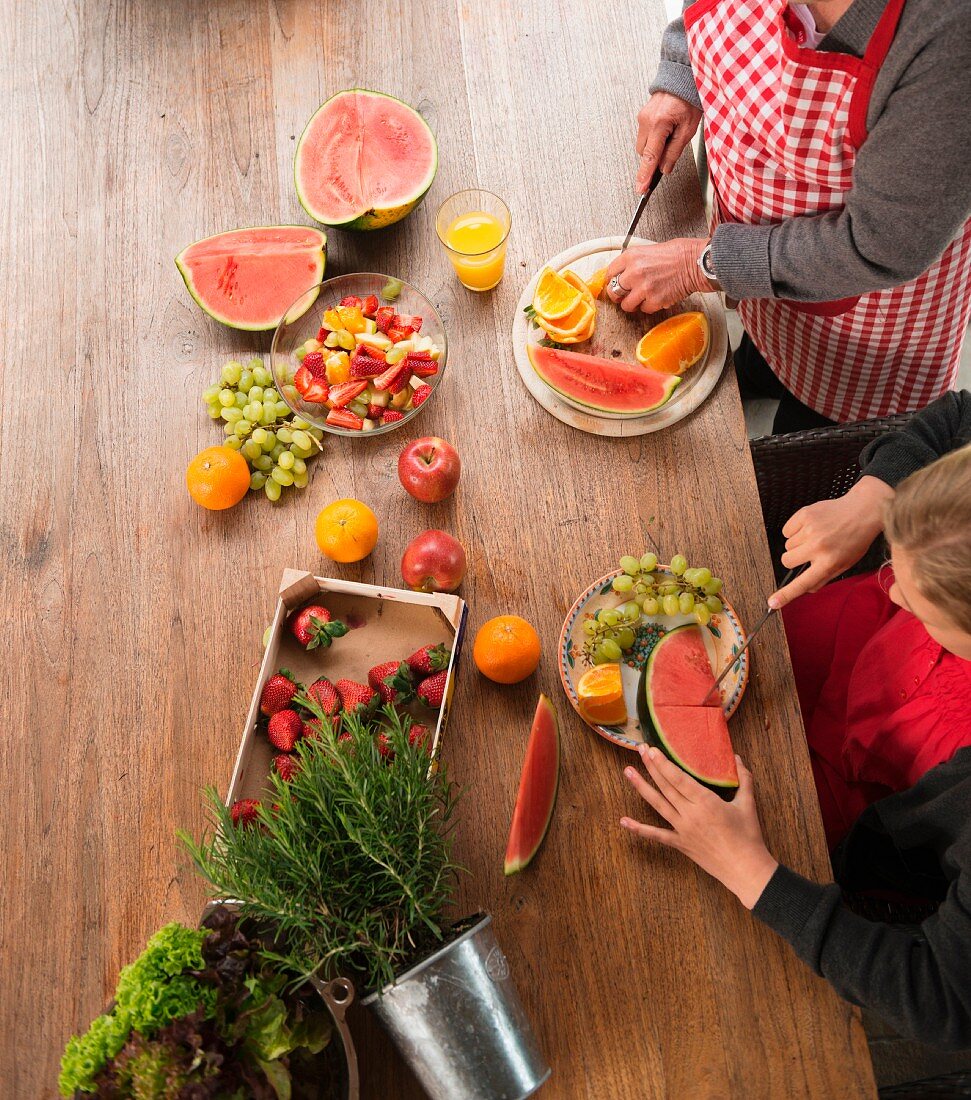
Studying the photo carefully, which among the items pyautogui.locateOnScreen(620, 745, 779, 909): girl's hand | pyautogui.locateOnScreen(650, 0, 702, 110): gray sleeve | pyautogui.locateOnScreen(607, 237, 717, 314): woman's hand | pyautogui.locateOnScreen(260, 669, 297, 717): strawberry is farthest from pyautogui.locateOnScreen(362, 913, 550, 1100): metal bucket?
pyautogui.locateOnScreen(650, 0, 702, 110): gray sleeve

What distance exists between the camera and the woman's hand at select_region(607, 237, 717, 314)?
4.73 feet

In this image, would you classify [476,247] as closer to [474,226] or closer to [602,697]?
[474,226]

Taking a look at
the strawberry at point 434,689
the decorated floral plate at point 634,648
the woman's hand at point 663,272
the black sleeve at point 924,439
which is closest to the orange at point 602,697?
the decorated floral plate at point 634,648

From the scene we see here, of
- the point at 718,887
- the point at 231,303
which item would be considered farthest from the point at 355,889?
the point at 231,303

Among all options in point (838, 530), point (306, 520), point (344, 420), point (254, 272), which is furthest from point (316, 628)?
point (838, 530)

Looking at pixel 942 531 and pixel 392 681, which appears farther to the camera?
pixel 392 681

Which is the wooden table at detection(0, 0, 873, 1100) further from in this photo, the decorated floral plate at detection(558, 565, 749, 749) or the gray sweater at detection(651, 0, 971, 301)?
the gray sweater at detection(651, 0, 971, 301)

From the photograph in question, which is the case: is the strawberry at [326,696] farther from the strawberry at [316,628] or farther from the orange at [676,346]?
the orange at [676,346]

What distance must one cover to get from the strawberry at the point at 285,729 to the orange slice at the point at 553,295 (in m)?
0.79

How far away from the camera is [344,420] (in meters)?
1.45

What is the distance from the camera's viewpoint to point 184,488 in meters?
1.49

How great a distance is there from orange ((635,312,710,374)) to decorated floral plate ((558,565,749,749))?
1.18ft

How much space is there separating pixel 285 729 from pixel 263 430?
20.2 inches

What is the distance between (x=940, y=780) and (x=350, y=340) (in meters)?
1.13
